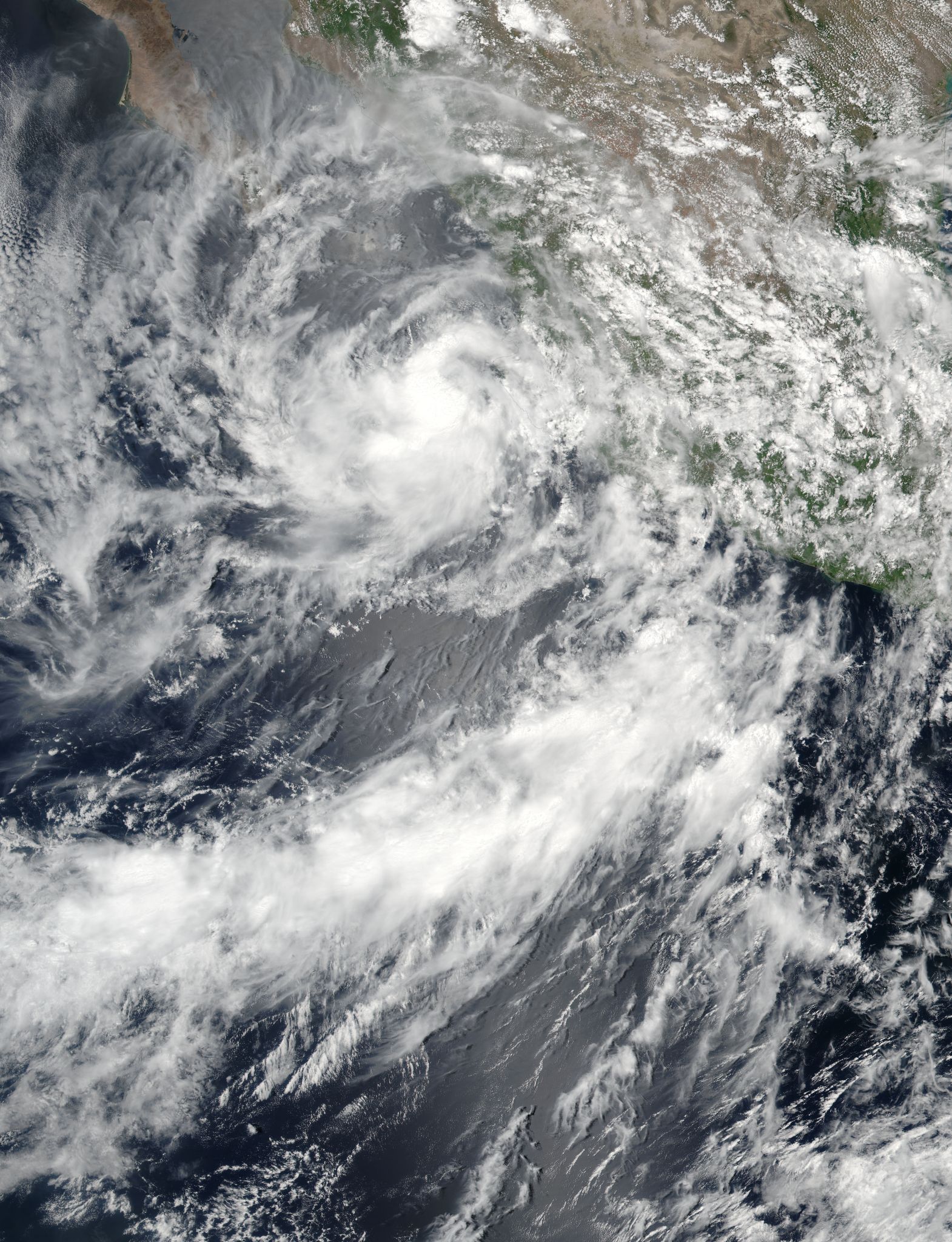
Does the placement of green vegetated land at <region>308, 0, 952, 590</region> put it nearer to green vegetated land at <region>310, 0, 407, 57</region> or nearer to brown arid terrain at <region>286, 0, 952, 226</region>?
brown arid terrain at <region>286, 0, 952, 226</region>

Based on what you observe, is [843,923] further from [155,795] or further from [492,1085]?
[155,795]

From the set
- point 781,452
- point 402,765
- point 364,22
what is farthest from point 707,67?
point 402,765

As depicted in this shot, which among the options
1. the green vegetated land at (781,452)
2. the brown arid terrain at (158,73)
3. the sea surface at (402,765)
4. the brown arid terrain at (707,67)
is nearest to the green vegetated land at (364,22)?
the brown arid terrain at (707,67)

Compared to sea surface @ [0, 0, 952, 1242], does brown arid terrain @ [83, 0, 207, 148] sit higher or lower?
higher

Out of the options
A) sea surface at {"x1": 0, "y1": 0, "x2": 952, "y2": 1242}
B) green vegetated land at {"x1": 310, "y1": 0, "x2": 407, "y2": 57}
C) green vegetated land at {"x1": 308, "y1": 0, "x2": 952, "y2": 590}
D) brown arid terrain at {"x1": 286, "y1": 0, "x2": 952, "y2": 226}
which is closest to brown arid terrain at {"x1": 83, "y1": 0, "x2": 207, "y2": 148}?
sea surface at {"x1": 0, "y1": 0, "x2": 952, "y2": 1242}

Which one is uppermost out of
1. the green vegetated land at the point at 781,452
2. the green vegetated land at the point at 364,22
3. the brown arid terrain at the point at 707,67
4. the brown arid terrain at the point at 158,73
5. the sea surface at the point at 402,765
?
the brown arid terrain at the point at 707,67

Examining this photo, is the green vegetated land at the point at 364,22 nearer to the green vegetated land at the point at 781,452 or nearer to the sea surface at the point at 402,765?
the sea surface at the point at 402,765

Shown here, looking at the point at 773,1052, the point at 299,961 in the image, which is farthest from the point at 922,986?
the point at 299,961
